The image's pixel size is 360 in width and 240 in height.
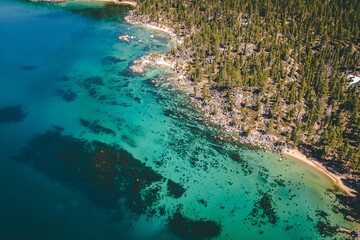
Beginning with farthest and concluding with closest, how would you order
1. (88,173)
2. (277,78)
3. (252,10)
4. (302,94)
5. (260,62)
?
(252,10) → (260,62) → (277,78) → (302,94) → (88,173)

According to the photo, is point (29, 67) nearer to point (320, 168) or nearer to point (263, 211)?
point (263, 211)

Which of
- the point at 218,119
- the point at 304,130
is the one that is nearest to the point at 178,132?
the point at 218,119

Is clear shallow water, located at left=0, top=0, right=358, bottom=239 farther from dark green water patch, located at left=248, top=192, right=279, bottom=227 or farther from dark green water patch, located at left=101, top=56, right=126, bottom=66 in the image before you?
dark green water patch, located at left=101, top=56, right=126, bottom=66

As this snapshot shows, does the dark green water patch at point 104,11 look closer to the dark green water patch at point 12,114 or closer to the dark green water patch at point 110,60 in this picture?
the dark green water patch at point 110,60

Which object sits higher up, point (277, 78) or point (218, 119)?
point (277, 78)

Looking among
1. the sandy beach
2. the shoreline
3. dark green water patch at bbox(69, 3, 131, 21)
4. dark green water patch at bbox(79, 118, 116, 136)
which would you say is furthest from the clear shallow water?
dark green water patch at bbox(69, 3, 131, 21)

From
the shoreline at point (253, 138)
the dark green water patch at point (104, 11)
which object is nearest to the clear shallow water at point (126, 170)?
the shoreline at point (253, 138)

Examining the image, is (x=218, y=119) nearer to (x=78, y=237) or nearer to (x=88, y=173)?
(x=88, y=173)
